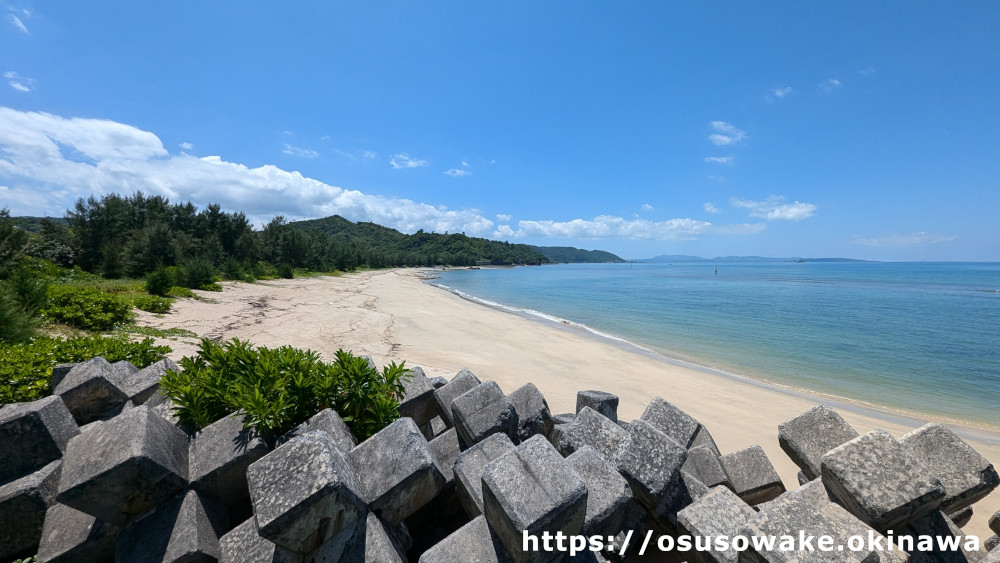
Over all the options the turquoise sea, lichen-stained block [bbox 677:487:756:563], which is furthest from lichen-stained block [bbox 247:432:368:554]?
the turquoise sea

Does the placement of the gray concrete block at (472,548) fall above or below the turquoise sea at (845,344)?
above

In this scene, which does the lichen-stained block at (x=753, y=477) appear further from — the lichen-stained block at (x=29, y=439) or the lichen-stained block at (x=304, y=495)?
the lichen-stained block at (x=29, y=439)

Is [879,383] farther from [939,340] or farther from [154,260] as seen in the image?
[154,260]

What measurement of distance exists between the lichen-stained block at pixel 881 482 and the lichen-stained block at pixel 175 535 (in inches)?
179

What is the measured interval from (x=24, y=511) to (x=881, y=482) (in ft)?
20.9

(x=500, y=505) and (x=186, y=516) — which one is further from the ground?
(x=500, y=505)

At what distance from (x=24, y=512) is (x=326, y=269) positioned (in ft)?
217

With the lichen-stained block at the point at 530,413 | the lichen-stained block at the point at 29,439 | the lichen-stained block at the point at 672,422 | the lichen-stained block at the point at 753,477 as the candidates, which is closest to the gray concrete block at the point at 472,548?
the lichen-stained block at the point at 530,413

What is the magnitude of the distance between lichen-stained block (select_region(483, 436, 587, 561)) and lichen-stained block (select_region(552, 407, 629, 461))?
116cm

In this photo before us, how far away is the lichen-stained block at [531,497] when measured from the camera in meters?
2.23

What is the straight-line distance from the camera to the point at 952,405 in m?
11.7

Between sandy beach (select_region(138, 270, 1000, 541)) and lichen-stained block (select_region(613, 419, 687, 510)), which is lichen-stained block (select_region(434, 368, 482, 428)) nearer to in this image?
lichen-stained block (select_region(613, 419, 687, 510))

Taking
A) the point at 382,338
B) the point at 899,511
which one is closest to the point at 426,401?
the point at 899,511

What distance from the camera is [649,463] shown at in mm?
3242
